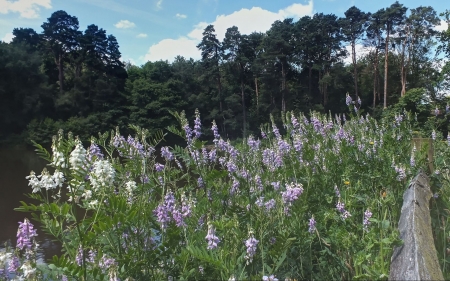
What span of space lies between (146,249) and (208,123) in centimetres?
3497

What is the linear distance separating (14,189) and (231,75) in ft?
85.5

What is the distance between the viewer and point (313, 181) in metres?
3.32

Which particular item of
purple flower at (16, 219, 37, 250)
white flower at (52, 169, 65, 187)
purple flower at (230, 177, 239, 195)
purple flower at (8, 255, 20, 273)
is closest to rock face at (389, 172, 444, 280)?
purple flower at (230, 177, 239, 195)

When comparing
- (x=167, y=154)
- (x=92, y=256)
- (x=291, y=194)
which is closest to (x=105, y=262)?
(x=92, y=256)

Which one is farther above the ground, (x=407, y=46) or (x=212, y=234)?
(x=407, y=46)

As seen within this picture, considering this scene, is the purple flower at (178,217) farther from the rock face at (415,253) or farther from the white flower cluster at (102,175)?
the rock face at (415,253)

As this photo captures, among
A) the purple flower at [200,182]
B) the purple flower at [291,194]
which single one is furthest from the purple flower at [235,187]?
the purple flower at [291,194]

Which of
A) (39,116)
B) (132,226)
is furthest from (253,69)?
(132,226)

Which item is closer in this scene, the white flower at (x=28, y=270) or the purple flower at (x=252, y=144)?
the white flower at (x=28, y=270)

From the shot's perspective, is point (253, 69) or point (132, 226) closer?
point (132, 226)

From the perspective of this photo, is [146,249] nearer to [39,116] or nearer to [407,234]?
[407,234]

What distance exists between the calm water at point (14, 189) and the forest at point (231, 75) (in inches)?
247

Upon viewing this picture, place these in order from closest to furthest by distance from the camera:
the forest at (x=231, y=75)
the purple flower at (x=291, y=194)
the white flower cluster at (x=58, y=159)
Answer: the white flower cluster at (x=58, y=159), the purple flower at (x=291, y=194), the forest at (x=231, y=75)

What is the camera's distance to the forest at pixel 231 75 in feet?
102
